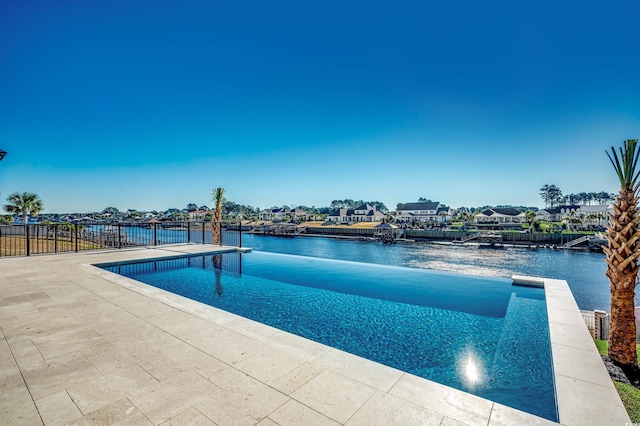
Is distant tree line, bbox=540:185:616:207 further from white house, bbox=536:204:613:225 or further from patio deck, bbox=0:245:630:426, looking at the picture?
patio deck, bbox=0:245:630:426

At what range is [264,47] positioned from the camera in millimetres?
13211

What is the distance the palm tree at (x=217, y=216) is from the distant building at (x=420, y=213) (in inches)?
2146

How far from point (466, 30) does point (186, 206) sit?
128 meters

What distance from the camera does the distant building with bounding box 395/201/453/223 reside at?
212 feet

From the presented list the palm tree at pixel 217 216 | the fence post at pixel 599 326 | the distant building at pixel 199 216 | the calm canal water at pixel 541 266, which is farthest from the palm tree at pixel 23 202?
the fence post at pixel 599 326

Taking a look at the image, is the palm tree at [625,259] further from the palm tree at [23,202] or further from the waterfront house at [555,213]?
the waterfront house at [555,213]

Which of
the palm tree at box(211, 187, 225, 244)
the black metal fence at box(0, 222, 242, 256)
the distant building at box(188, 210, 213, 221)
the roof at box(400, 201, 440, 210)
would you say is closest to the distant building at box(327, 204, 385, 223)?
the roof at box(400, 201, 440, 210)

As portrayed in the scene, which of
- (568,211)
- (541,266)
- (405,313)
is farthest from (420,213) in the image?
(405,313)

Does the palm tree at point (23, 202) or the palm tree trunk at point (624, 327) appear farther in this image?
the palm tree at point (23, 202)

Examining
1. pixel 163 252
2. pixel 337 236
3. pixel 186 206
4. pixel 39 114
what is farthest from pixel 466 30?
pixel 186 206

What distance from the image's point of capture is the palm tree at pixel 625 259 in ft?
13.8

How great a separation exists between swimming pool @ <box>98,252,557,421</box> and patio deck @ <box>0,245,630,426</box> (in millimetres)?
531

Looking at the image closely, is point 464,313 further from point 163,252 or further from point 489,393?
point 163,252

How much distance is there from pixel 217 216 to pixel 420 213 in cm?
6073
